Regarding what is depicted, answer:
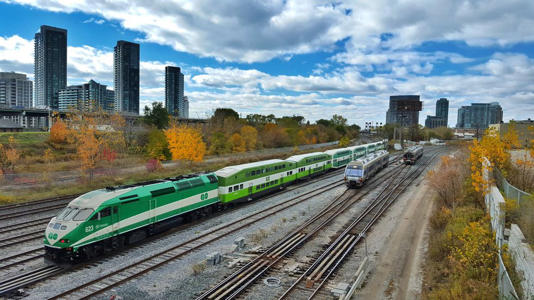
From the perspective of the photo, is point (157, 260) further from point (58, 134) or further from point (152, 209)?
point (58, 134)

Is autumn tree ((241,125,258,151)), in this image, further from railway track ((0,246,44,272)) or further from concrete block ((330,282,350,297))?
concrete block ((330,282,350,297))

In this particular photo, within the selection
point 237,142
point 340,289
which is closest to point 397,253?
point 340,289

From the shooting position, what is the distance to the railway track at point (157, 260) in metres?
14.2

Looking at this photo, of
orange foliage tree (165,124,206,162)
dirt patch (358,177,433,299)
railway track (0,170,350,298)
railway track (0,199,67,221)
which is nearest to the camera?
dirt patch (358,177,433,299)

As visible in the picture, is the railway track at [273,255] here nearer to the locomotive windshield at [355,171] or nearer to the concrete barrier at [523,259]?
the locomotive windshield at [355,171]

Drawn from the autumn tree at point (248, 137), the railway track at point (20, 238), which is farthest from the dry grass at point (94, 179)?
the railway track at point (20, 238)

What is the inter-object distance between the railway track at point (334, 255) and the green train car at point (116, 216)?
34.0 feet

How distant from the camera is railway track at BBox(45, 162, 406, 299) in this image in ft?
46.5

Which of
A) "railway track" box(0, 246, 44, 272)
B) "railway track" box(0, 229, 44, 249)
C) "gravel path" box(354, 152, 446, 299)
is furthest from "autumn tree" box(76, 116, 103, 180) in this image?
"gravel path" box(354, 152, 446, 299)

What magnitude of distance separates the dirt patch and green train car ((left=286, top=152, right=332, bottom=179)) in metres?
13.1

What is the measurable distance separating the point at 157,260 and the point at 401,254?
14037 millimetres

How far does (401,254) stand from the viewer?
62.4 ft

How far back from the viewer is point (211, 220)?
2534cm

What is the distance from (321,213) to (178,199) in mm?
11936
